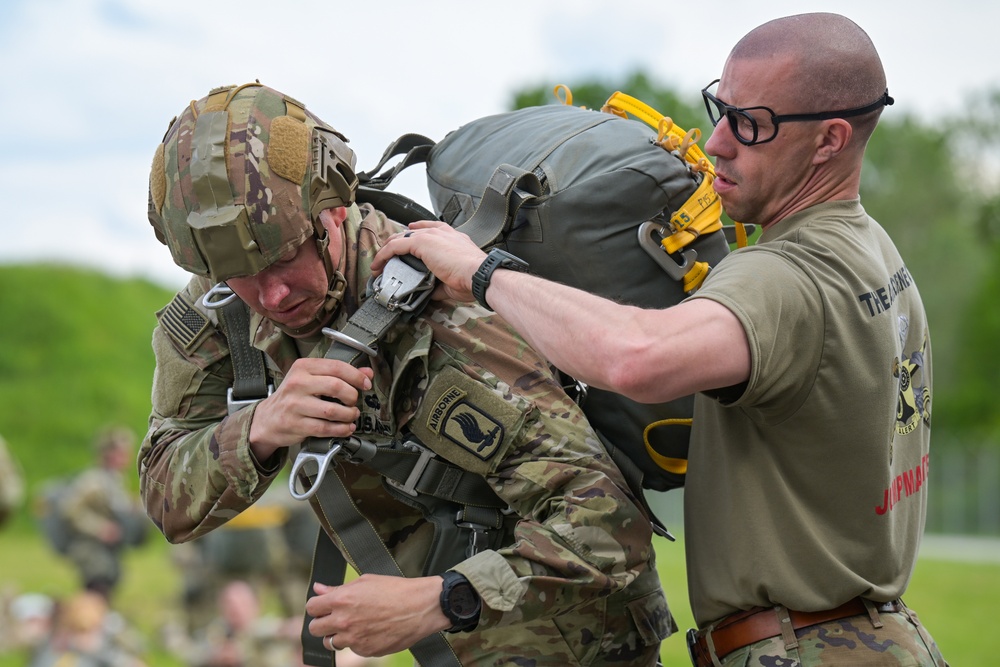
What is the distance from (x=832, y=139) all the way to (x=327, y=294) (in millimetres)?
1604

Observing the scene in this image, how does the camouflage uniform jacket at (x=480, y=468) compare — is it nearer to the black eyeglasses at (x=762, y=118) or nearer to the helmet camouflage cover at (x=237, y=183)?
the helmet camouflage cover at (x=237, y=183)

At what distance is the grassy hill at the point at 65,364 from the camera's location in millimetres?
29797

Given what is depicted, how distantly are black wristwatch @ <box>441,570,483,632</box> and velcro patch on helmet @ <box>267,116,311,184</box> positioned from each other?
1.29 m

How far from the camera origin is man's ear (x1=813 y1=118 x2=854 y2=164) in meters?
3.38

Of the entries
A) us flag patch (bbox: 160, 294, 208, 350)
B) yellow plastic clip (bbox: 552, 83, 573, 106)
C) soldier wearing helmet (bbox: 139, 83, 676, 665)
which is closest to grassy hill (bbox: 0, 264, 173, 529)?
us flag patch (bbox: 160, 294, 208, 350)

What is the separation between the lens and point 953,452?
1585 inches

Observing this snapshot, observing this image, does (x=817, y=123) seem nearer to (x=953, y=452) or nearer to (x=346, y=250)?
(x=346, y=250)

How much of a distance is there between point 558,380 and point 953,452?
129 ft

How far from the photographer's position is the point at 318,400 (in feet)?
11.5

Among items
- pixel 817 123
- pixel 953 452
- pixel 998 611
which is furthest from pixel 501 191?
pixel 953 452

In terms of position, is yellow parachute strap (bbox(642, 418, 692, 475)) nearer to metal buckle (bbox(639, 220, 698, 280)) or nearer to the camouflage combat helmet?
metal buckle (bbox(639, 220, 698, 280))

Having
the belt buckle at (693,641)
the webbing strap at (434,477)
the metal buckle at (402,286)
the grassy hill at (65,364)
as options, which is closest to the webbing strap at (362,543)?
the webbing strap at (434,477)

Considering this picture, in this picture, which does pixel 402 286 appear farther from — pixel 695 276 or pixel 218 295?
pixel 695 276

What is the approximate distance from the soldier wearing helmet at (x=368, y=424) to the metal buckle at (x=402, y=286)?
11 centimetres
